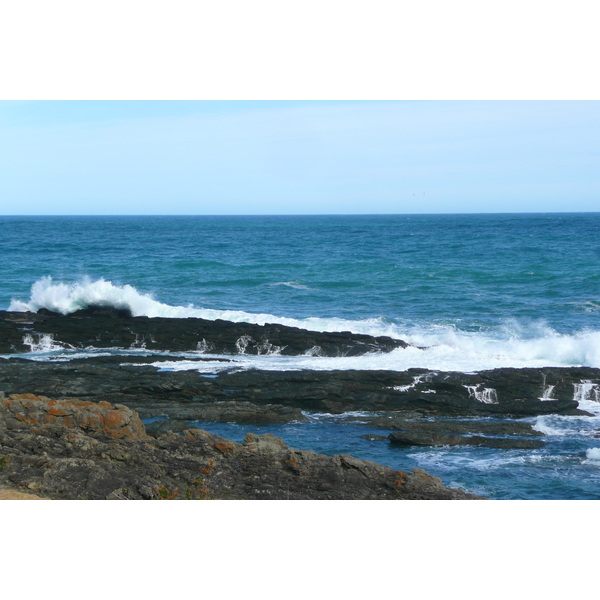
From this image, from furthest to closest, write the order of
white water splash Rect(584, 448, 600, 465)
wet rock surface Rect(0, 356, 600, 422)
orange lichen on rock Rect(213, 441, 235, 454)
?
1. wet rock surface Rect(0, 356, 600, 422)
2. white water splash Rect(584, 448, 600, 465)
3. orange lichen on rock Rect(213, 441, 235, 454)

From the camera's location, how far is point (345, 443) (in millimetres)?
12812

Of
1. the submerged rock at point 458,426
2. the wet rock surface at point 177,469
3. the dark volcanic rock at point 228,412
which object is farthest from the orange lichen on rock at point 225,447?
Answer: the submerged rock at point 458,426

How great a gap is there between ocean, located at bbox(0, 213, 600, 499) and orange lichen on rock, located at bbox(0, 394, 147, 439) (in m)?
2.53

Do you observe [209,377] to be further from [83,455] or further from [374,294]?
[374,294]

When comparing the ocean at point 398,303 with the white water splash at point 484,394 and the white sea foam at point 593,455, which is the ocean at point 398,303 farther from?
the white water splash at point 484,394

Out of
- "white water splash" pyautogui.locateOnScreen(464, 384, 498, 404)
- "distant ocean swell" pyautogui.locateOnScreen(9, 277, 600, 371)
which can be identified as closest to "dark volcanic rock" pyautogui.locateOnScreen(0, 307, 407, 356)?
"distant ocean swell" pyautogui.locateOnScreen(9, 277, 600, 371)

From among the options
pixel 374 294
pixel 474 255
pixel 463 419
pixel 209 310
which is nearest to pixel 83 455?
pixel 463 419

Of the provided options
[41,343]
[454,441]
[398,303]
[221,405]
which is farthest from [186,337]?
[398,303]

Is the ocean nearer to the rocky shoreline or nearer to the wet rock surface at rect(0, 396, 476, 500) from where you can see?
the rocky shoreline

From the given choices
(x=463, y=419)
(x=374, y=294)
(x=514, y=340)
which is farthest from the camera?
(x=374, y=294)

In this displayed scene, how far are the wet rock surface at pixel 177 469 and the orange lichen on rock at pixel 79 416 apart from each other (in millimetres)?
44

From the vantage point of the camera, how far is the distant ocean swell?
1923 centimetres

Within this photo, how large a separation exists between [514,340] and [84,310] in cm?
1618

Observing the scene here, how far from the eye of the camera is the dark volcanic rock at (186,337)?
20484 millimetres
